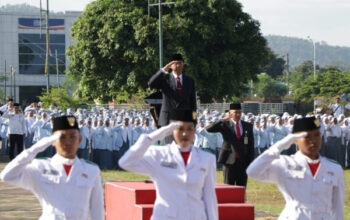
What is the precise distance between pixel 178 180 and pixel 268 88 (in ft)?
380

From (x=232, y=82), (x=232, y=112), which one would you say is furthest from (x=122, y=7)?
(x=232, y=112)

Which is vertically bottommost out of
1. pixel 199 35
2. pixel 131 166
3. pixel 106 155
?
pixel 106 155

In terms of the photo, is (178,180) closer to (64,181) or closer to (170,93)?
(64,181)

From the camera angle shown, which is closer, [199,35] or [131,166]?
[131,166]

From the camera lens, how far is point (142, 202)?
9805 mm

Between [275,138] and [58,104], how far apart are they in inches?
647

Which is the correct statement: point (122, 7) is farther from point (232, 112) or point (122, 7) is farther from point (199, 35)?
point (232, 112)

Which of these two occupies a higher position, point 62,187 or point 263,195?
point 62,187

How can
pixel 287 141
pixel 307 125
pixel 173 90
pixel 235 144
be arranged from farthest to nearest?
pixel 235 144, pixel 173 90, pixel 307 125, pixel 287 141

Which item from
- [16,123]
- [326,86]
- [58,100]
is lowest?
[16,123]

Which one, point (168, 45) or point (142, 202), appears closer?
point (142, 202)

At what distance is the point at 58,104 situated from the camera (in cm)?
4088

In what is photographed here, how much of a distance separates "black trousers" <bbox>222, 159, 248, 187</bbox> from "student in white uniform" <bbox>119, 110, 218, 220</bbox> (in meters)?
5.78

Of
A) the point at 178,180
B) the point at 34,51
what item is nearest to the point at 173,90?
the point at 178,180
